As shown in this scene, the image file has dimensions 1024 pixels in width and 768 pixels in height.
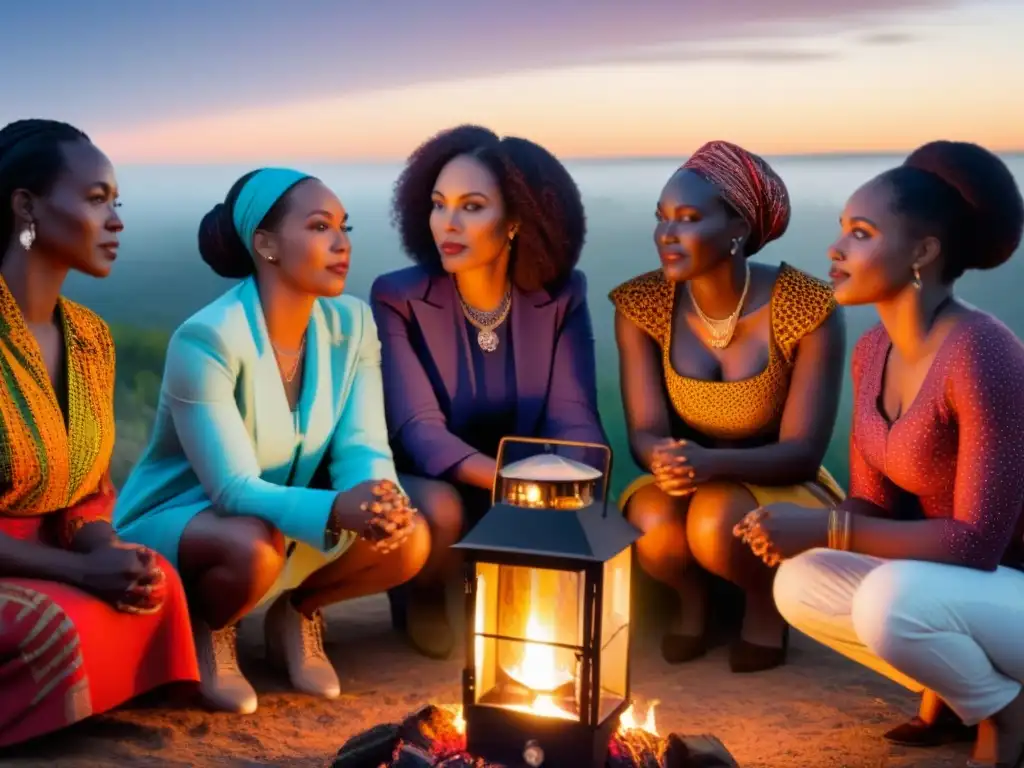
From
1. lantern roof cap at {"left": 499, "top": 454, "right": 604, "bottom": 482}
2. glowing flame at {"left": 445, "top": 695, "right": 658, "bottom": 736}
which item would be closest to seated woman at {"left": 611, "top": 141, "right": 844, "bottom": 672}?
glowing flame at {"left": 445, "top": 695, "right": 658, "bottom": 736}

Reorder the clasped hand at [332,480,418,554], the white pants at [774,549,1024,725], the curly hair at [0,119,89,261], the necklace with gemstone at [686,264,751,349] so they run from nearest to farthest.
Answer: the white pants at [774,549,1024,725], the curly hair at [0,119,89,261], the clasped hand at [332,480,418,554], the necklace with gemstone at [686,264,751,349]

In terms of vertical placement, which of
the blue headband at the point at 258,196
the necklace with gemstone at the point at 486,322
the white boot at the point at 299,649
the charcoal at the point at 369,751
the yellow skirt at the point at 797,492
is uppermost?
the blue headband at the point at 258,196

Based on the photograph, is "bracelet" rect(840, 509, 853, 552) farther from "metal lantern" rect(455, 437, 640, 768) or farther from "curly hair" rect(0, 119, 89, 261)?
"curly hair" rect(0, 119, 89, 261)

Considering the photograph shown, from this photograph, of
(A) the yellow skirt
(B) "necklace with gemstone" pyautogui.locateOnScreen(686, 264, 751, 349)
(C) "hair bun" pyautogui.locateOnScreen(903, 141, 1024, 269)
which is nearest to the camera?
(C) "hair bun" pyautogui.locateOnScreen(903, 141, 1024, 269)

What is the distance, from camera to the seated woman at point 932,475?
3584 mm

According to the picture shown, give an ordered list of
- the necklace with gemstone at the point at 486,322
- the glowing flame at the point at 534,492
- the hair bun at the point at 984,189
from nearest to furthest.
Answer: the glowing flame at the point at 534,492 → the hair bun at the point at 984,189 → the necklace with gemstone at the point at 486,322

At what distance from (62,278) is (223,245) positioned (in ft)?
1.90

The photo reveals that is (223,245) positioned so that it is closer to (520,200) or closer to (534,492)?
(520,200)

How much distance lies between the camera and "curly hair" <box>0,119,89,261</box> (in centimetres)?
391

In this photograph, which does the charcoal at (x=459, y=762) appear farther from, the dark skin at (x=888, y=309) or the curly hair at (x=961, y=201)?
the curly hair at (x=961, y=201)

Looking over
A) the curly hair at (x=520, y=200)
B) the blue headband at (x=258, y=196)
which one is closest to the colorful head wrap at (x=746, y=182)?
the curly hair at (x=520, y=200)

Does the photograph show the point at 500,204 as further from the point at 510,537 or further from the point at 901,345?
the point at 510,537

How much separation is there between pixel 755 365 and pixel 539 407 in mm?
815

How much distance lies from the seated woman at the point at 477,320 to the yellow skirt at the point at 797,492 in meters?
0.25
